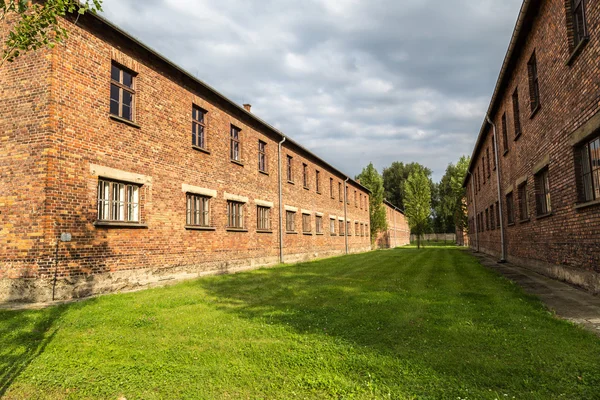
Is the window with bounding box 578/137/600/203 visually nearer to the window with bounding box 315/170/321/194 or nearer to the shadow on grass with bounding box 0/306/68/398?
the shadow on grass with bounding box 0/306/68/398

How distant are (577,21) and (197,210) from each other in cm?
1126

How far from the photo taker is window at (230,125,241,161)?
50.8ft

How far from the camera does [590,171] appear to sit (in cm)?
741

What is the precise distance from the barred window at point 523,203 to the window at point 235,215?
10389 millimetres

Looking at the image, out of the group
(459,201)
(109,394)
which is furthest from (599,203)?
(459,201)

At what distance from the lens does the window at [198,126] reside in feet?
43.0

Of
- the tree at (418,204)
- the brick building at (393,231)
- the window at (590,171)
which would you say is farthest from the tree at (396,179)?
the window at (590,171)

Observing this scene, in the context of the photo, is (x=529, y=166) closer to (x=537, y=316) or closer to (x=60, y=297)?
(x=537, y=316)

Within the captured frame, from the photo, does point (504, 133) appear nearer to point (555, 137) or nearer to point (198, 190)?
point (555, 137)

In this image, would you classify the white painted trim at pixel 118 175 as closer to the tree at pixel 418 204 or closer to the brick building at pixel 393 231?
the tree at pixel 418 204

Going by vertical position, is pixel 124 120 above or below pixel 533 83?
below

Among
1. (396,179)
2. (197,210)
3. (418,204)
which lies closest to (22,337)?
(197,210)

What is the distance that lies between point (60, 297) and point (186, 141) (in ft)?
19.9

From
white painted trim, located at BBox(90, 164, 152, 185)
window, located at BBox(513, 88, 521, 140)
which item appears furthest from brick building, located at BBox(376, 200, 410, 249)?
white painted trim, located at BBox(90, 164, 152, 185)
